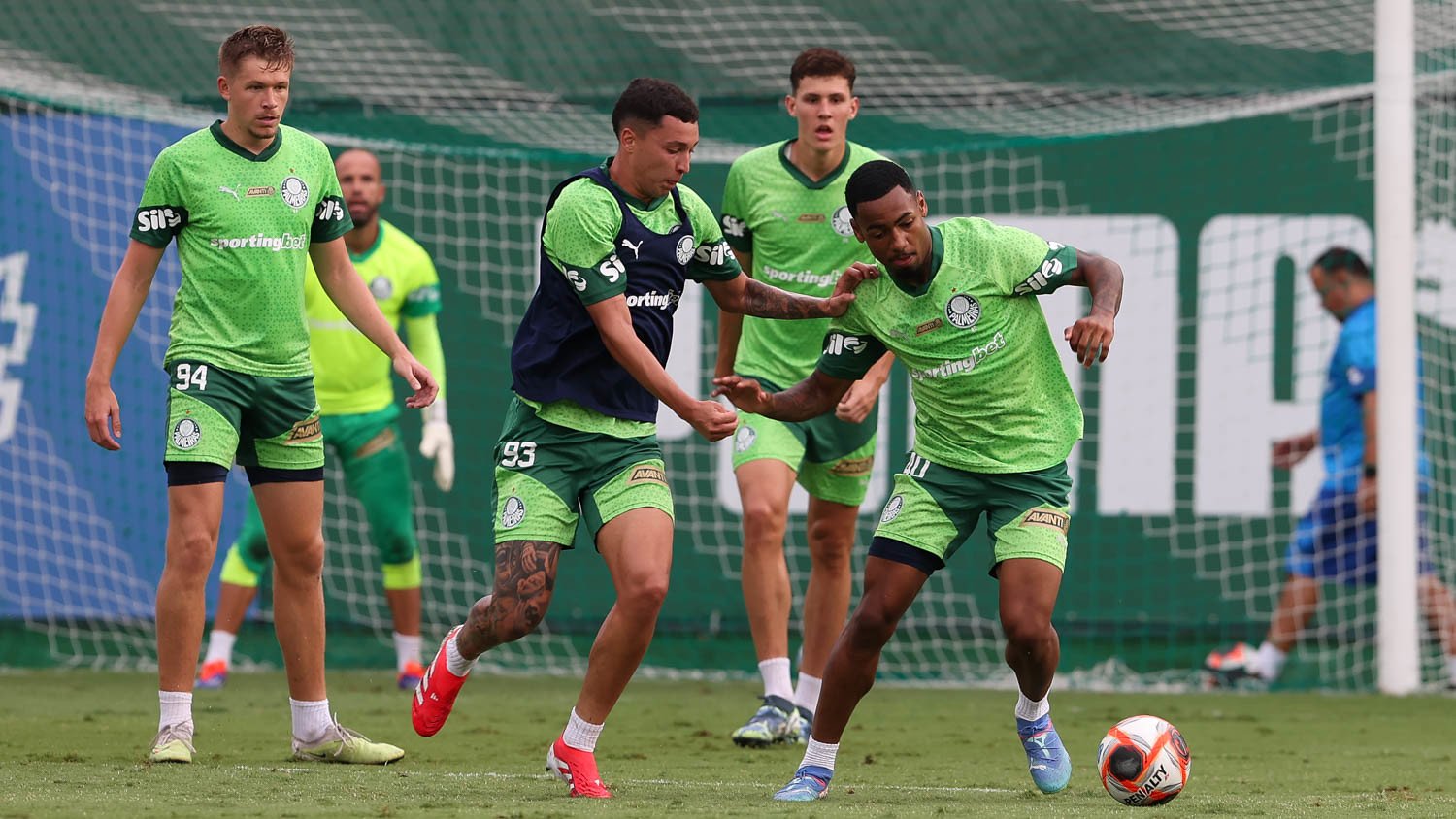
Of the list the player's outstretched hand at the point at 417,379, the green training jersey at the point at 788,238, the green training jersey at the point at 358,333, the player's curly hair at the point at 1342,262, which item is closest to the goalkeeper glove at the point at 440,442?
the green training jersey at the point at 358,333

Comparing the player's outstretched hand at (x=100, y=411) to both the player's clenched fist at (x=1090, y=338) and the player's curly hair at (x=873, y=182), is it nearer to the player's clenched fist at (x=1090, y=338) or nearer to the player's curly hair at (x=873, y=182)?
the player's curly hair at (x=873, y=182)

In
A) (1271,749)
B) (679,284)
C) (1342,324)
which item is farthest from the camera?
(1342,324)

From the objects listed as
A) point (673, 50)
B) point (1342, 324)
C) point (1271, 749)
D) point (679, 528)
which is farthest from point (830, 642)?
point (673, 50)

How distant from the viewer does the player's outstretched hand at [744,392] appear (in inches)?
216

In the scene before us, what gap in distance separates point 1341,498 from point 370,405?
511cm

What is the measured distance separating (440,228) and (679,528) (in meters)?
2.27

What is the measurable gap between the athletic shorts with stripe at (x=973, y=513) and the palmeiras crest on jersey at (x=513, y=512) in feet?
3.49

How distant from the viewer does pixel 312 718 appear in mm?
6102

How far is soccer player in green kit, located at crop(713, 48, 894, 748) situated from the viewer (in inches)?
279

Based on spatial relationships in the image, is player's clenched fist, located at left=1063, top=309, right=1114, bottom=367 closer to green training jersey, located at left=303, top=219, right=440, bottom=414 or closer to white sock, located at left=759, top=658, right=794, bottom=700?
white sock, located at left=759, top=658, right=794, bottom=700

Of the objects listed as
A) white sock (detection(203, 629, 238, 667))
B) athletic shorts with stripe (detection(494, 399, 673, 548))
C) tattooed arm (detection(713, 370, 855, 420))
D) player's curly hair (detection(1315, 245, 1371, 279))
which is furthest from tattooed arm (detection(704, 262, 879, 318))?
player's curly hair (detection(1315, 245, 1371, 279))

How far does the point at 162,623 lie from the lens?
585 cm

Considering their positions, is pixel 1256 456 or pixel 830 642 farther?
pixel 1256 456

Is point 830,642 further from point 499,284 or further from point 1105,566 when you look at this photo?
point 499,284
